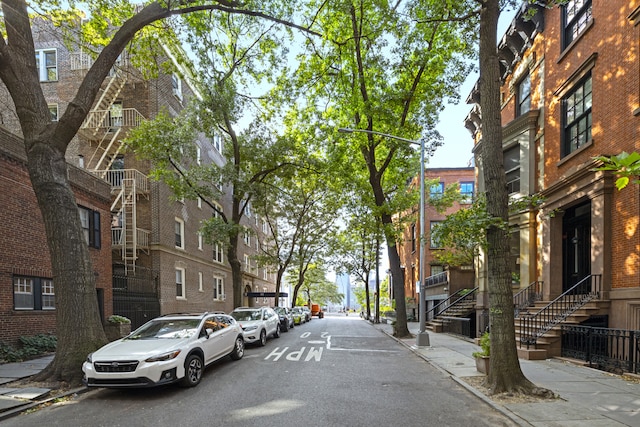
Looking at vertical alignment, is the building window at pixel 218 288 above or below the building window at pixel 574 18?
below

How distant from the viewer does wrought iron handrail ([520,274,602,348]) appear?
10914 mm

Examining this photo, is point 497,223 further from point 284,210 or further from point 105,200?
point 284,210

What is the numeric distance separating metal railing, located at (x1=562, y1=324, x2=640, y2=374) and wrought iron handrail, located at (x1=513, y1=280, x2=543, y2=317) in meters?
3.08

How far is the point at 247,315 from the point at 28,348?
7158 mm

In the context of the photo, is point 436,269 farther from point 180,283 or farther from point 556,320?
point 556,320

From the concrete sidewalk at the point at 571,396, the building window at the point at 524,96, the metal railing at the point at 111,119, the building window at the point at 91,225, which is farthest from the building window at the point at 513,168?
the metal railing at the point at 111,119

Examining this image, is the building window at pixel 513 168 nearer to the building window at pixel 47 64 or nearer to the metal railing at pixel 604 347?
the metal railing at pixel 604 347

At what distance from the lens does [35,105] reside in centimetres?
860

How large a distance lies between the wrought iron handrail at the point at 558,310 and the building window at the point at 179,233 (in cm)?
1816

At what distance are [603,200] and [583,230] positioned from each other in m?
2.43

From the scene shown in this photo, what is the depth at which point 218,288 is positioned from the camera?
3069 cm

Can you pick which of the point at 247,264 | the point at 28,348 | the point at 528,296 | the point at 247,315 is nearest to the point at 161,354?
the point at 28,348

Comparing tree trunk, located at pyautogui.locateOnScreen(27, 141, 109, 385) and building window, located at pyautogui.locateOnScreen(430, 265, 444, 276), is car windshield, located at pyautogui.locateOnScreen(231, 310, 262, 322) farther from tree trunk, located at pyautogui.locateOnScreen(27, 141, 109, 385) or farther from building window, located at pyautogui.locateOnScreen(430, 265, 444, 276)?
building window, located at pyautogui.locateOnScreen(430, 265, 444, 276)

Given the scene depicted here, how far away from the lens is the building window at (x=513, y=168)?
1619 cm
